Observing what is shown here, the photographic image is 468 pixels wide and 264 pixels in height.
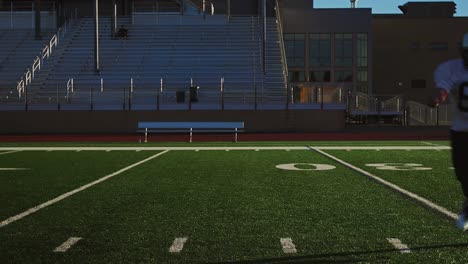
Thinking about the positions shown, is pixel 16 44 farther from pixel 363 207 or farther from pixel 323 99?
pixel 363 207

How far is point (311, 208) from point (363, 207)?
1.82 feet

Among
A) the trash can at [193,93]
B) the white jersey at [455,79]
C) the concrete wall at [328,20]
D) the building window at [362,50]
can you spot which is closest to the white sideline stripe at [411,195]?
the white jersey at [455,79]

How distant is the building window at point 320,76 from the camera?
47531 mm

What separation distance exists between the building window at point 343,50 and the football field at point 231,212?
3607 cm

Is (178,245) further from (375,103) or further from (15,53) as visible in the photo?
(15,53)

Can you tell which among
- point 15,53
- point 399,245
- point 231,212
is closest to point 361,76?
point 15,53

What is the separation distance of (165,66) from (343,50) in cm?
2111

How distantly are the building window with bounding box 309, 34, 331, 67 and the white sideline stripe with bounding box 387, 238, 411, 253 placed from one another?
4300cm

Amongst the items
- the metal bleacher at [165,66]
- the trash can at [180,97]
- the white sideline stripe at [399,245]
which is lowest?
the white sideline stripe at [399,245]

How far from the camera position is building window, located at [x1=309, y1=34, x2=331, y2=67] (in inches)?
1838

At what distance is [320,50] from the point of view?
154ft

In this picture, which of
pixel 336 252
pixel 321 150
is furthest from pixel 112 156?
pixel 336 252

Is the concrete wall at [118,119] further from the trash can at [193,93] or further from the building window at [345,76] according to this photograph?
the building window at [345,76]

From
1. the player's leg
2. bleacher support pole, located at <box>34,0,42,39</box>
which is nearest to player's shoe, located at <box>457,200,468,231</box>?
the player's leg
